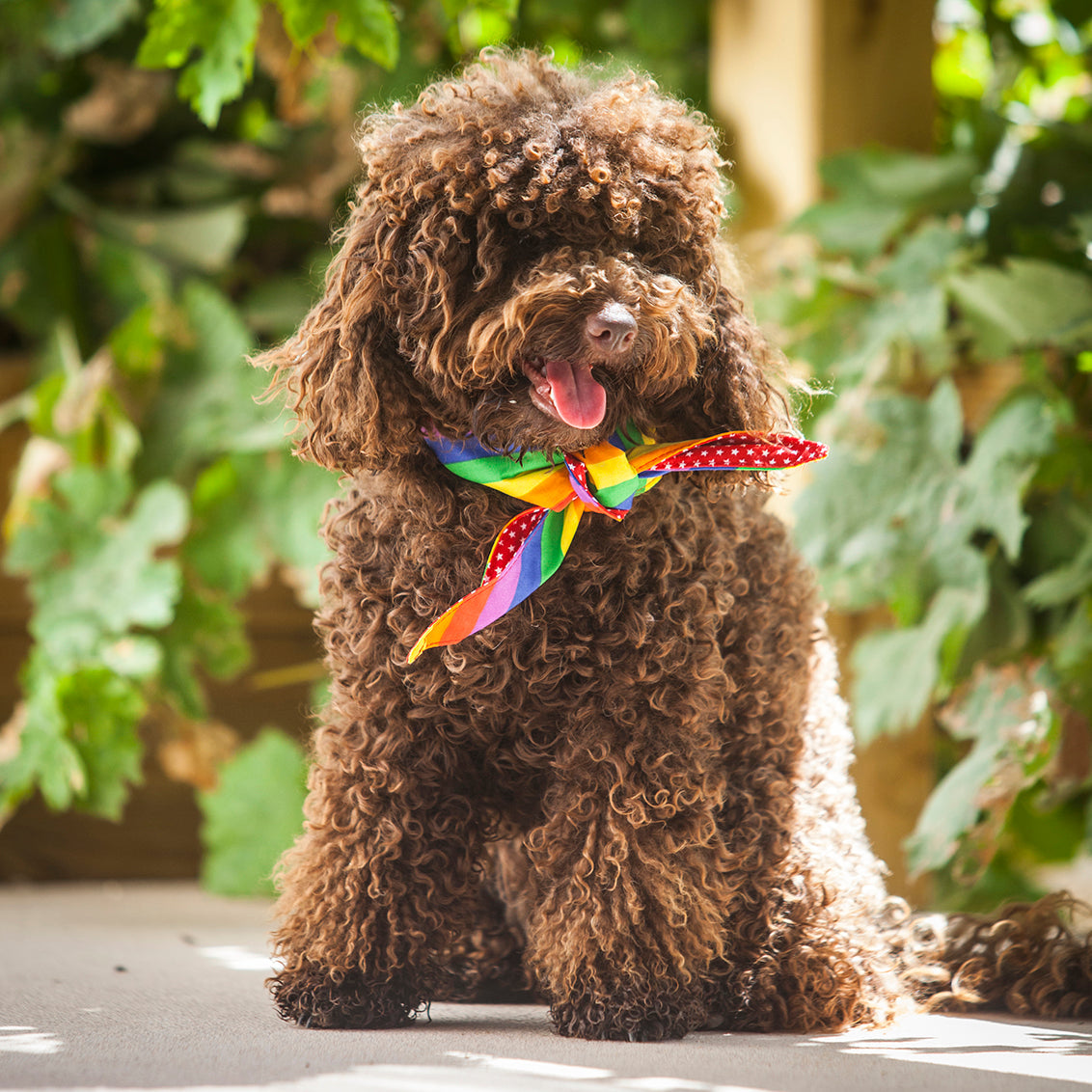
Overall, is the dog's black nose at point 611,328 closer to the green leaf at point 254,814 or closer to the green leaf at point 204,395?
the green leaf at point 204,395

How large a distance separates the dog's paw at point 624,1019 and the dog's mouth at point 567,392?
1.94 feet

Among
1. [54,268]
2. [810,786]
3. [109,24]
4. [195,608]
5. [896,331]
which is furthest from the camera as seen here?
[54,268]

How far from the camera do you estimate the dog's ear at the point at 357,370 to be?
4.30 ft

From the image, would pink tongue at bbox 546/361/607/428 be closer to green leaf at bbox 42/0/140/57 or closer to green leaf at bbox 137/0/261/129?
green leaf at bbox 137/0/261/129

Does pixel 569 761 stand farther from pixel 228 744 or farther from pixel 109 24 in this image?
pixel 109 24

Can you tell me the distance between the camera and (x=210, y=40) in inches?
76.2

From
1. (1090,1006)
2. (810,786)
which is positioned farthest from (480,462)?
(1090,1006)

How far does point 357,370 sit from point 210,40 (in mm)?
893

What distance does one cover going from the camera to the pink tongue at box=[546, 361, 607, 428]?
1.25 m

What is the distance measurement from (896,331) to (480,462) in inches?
50.2

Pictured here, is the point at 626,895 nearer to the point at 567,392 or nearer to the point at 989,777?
the point at 567,392

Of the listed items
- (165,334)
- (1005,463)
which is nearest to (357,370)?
(1005,463)

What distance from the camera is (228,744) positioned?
2.84 m

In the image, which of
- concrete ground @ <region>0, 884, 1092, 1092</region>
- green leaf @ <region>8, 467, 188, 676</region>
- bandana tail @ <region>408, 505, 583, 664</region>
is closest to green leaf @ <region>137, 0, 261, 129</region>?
green leaf @ <region>8, 467, 188, 676</region>
